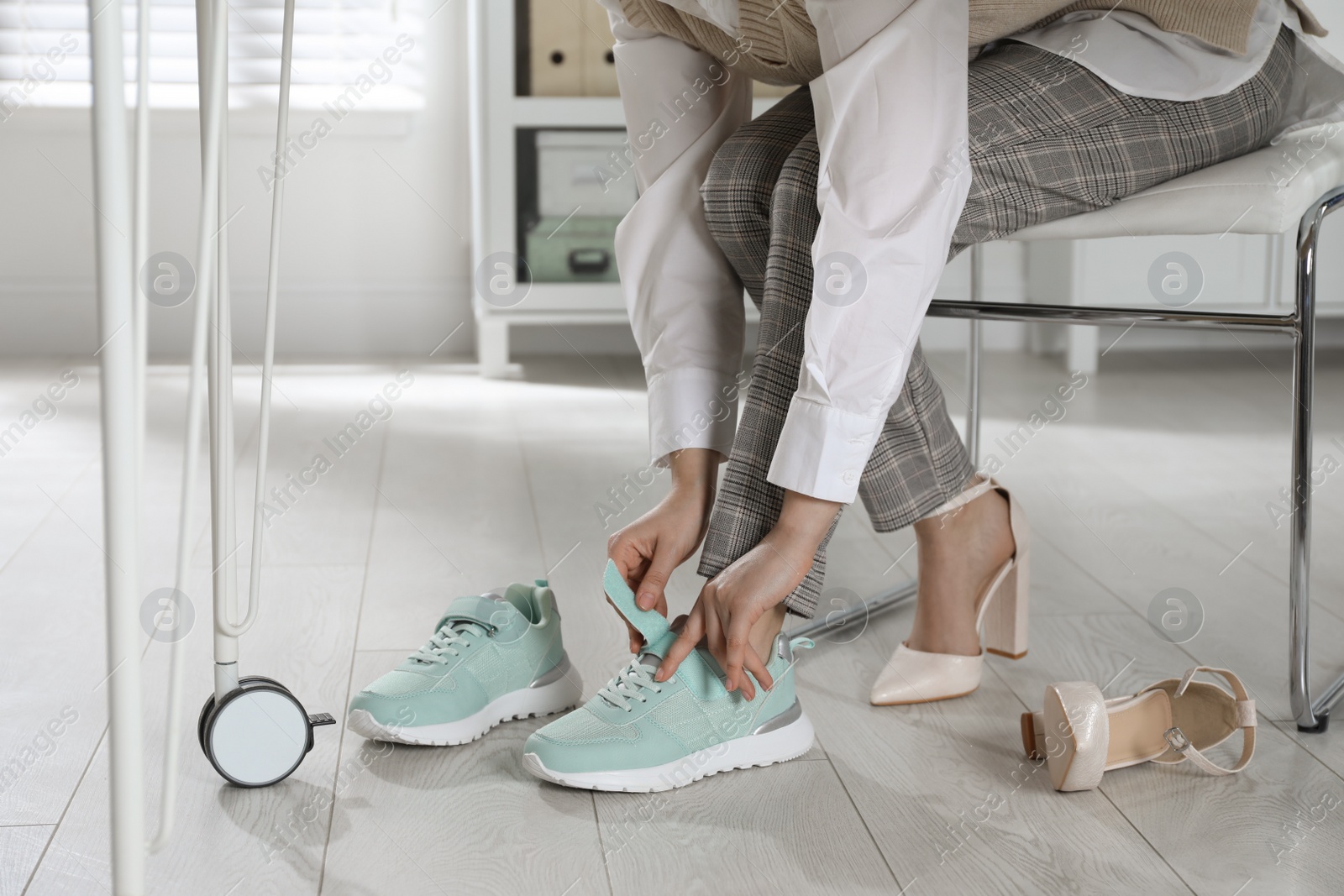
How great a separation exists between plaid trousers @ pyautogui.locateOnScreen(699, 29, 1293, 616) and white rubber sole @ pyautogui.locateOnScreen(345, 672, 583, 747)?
0.17 metres

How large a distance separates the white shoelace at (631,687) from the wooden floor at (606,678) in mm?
62

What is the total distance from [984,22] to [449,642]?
568 mm

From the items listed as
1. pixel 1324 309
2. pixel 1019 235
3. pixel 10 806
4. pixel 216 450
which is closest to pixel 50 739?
pixel 10 806

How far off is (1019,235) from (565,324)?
1963mm

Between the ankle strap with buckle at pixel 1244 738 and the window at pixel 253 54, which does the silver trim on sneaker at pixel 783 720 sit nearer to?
the ankle strap with buckle at pixel 1244 738

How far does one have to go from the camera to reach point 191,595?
3.74ft

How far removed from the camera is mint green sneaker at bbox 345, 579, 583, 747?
31.5 inches

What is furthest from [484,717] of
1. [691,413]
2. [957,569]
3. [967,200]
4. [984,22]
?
[984,22]

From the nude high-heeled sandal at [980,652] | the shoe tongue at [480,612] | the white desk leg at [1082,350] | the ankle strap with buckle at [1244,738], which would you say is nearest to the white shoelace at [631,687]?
the shoe tongue at [480,612]

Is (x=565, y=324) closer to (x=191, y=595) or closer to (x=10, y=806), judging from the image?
(x=191, y=595)

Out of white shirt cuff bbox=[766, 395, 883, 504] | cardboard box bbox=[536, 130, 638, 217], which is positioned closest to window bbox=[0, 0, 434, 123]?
cardboard box bbox=[536, 130, 638, 217]

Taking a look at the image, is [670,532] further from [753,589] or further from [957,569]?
[957,569]

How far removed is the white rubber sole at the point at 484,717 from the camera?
80cm

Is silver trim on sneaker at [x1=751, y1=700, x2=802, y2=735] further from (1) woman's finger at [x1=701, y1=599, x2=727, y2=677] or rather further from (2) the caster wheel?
(2) the caster wheel
